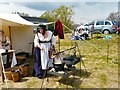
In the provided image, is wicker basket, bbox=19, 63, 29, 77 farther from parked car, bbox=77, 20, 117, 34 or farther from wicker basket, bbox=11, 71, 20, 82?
parked car, bbox=77, 20, 117, 34

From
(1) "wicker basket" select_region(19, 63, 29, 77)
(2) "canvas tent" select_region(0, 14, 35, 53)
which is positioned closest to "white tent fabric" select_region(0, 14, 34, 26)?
(2) "canvas tent" select_region(0, 14, 35, 53)

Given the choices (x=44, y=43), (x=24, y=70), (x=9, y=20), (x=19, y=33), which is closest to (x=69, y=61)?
(x=44, y=43)

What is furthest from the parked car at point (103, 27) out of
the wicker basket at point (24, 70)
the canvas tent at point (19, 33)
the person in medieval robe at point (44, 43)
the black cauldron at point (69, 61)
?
the person in medieval robe at point (44, 43)

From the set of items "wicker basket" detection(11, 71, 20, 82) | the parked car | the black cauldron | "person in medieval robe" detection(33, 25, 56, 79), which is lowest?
"wicker basket" detection(11, 71, 20, 82)

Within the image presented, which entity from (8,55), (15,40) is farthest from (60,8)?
(8,55)

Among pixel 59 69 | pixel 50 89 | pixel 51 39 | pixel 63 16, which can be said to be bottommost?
pixel 50 89

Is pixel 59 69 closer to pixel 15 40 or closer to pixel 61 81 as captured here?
pixel 61 81

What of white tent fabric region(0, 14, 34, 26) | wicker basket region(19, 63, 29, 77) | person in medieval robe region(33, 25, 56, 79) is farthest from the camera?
white tent fabric region(0, 14, 34, 26)

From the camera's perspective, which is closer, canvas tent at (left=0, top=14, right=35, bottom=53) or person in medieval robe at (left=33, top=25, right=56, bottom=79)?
person in medieval robe at (left=33, top=25, right=56, bottom=79)

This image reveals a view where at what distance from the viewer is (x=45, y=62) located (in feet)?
15.4

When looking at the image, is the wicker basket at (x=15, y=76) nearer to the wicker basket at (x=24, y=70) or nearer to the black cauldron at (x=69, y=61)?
the wicker basket at (x=24, y=70)

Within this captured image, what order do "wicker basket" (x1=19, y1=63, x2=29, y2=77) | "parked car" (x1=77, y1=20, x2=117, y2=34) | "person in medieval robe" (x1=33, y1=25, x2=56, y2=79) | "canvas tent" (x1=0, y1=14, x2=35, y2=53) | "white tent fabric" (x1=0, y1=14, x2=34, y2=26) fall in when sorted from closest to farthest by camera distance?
"person in medieval robe" (x1=33, y1=25, x2=56, y2=79)
"wicker basket" (x1=19, y1=63, x2=29, y2=77)
"white tent fabric" (x1=0, y1=14, x2=34, y2=26)
"canvas tent" (x1=0, y1=14, x2=35, y2=53)
"parked car" (x1=77, y1=20, x2=117, y2=34)

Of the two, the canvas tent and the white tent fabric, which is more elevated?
the white tent fabric

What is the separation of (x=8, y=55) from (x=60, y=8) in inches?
897
